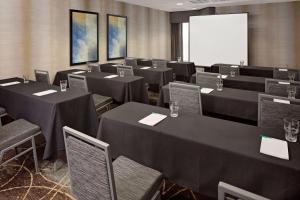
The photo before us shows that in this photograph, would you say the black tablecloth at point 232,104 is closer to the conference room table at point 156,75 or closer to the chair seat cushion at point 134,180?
the chair seat cushion at point 134,180

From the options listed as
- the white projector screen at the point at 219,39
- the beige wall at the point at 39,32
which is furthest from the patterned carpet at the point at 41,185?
the white projector screen at the point at 219,39

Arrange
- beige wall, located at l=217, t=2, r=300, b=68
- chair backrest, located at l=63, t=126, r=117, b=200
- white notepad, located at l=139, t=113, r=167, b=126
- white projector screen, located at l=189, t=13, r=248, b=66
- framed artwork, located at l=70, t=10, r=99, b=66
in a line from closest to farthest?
chair backrest, located at l=63, t=126, r=117, b=200 < white notepad, located at l=139, t=113, r=167, b=126 < framed artwork, located at l=70, t=10, r=99, b=66 < beige wall, located at l=217, t=2, r=300, b=68 < white projector screen, located at l=189, t=13, r=248, b=66

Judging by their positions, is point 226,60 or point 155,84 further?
point 226,60

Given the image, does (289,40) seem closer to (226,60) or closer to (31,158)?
(226,60)

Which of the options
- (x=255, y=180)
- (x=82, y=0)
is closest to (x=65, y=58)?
(x=82, y=0)

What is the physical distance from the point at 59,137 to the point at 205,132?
5.53ft

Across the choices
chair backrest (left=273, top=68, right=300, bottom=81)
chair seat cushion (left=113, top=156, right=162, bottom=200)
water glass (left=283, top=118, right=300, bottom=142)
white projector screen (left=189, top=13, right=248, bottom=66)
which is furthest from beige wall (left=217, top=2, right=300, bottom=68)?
chair seat cushion (left=113, top=156, right=162, bottom=200)

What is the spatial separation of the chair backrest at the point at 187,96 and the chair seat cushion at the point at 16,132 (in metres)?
1.69

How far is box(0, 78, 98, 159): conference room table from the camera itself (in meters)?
2.58

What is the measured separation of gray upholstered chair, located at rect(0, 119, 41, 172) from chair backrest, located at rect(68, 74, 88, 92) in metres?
0.97

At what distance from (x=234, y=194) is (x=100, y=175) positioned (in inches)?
30.3

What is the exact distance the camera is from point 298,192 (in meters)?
1.31

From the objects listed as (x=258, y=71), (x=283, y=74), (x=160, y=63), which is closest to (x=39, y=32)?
(x=160, y=63)

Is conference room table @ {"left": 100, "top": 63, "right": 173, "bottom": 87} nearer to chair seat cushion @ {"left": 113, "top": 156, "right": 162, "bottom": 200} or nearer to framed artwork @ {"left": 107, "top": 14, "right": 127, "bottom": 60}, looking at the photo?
framed artwork @ {"left": 107, "top": 14, "right": 127, "bottom": 60}
